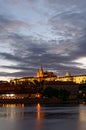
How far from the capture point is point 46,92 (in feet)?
401

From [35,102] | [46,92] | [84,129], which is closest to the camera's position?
[84,129]

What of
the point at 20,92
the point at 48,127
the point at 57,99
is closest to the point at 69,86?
the point at 20,92

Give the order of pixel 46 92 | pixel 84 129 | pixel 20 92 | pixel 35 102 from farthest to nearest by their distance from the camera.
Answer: pixel 20 92 → pixel 46 92 → pixel 35 102 → pixel 84 129

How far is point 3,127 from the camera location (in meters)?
39.0

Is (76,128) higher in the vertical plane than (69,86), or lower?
lower

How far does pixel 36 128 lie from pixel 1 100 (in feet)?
273

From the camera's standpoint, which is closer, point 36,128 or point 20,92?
point 36,128

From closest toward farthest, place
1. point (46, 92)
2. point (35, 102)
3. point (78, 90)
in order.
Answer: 1. point (35, 102)
2. point (46, 92)
3. point (78, 90)

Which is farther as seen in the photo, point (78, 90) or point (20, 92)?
point (78, 90)

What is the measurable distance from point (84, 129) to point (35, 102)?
77.4 m

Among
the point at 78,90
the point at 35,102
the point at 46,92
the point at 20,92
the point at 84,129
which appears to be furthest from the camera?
the point at 78,90

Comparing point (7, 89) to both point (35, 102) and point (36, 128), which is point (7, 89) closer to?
point (35, 102)

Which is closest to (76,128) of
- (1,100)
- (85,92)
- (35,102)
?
(35,102)

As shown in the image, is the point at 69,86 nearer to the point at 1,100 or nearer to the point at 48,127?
the point at 1,100
